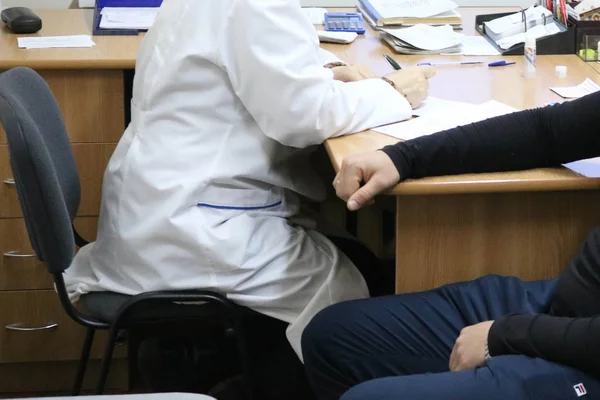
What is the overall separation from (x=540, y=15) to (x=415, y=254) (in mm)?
1117

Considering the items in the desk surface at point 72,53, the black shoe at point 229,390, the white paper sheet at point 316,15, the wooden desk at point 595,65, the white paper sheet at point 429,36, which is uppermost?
the desk surface at point 72,53

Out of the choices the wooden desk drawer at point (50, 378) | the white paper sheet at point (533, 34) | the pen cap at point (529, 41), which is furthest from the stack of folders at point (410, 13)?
the wooden desk drawer at point (50, 378)

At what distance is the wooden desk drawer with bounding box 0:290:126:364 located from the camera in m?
2.28

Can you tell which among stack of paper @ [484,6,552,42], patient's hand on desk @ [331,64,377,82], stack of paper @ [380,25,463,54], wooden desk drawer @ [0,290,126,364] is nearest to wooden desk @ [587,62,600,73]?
stack of paper @ [484,6,552,42]

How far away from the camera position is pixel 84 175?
2225mm

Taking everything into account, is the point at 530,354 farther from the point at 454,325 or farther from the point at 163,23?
the point at 163,23

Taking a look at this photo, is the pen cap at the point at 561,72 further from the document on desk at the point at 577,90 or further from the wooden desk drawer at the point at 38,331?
the wooden desk drawer at the point at 38,331

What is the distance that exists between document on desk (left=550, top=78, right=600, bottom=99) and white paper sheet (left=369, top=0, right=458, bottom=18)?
25.2 inches

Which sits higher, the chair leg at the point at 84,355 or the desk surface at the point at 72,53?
the desk surface at the point at 72,53

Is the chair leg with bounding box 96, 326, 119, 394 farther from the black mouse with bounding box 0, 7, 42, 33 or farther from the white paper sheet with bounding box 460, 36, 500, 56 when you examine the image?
the white paper sheet with bounding box 460, 36, 500, 56

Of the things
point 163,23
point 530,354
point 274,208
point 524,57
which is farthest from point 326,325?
point 524,57

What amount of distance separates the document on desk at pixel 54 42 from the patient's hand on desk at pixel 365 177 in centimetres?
99

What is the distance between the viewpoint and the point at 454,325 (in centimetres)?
156

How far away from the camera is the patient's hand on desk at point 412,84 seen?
73.8 inches
